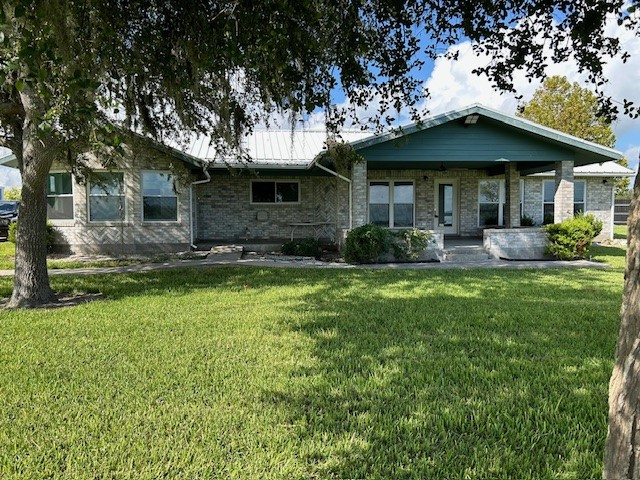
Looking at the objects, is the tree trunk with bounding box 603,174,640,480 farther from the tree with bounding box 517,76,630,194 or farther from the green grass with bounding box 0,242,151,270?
the tree with bounding box 517,76,630,194

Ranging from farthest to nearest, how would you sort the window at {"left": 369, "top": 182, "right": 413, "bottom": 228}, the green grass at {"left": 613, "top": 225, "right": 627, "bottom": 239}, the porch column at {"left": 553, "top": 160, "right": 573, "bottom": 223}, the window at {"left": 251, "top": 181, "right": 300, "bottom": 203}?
the green grass at {"left": 613, "top": 225, "right": 627, "bottom": 239} < the window at {"left": 251, "top": 181, "right": 300, "bottom": 203} < the window at {"left": 369, "top": 182, "right": 413, "bottom": 228} < the porch column at {"left": 553, "top": 160, "right": 573, "bottom": 223}

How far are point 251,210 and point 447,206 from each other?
7428 millimetres

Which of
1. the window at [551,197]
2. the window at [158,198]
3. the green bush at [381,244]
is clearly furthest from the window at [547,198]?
the window at [158,198]

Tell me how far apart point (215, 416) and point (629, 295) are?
8.88 feet

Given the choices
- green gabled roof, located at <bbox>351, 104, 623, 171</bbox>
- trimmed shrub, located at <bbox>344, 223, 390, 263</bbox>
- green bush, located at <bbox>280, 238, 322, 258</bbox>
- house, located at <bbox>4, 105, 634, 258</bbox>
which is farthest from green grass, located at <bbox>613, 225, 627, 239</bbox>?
green bush, located at <bbox>280, 238, 322, 258</bbox>

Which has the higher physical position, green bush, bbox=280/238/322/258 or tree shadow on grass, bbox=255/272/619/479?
green bush, bbox=280/238/322/258

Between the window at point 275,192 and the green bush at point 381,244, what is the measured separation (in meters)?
5.09

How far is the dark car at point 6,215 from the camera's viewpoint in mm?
19812

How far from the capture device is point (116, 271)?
10.9 metres

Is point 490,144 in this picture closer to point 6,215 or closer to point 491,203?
point 491,203

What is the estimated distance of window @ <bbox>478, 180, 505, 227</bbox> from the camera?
17.4 m

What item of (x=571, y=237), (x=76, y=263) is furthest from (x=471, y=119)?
(x=76, y=263)

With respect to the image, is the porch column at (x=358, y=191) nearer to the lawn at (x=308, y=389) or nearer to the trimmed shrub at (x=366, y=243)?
the trimmed shrub at (x=366, y=243)

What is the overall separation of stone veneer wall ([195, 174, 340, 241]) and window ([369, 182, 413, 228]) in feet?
4.55
